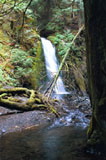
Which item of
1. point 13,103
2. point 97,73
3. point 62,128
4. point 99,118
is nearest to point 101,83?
point 97,73

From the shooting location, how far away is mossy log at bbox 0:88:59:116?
8.07 metres

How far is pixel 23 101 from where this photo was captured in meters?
8.49

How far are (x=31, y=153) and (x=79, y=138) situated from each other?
68.7 inches

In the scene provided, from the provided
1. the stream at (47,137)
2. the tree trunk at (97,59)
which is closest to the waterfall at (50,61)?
the stream at (47,137)

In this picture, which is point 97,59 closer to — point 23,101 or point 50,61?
point 23,101

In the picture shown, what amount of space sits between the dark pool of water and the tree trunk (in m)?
0.69

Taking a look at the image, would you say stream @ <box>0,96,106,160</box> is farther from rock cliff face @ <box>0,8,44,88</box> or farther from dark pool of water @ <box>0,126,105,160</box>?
rock cliff face @ <box>0,8,44,88</box>

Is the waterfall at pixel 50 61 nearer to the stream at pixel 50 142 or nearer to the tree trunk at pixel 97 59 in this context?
the stream at pixel 50 142

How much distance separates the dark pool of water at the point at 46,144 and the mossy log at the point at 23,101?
1.88 m

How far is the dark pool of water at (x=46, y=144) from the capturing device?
13.4ft

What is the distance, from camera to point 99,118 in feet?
12.4

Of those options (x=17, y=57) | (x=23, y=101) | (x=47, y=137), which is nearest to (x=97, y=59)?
(x=47, y=137)

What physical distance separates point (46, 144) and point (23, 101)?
3810 millimetres

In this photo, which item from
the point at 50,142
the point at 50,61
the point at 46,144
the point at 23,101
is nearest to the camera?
the point at 46,144
